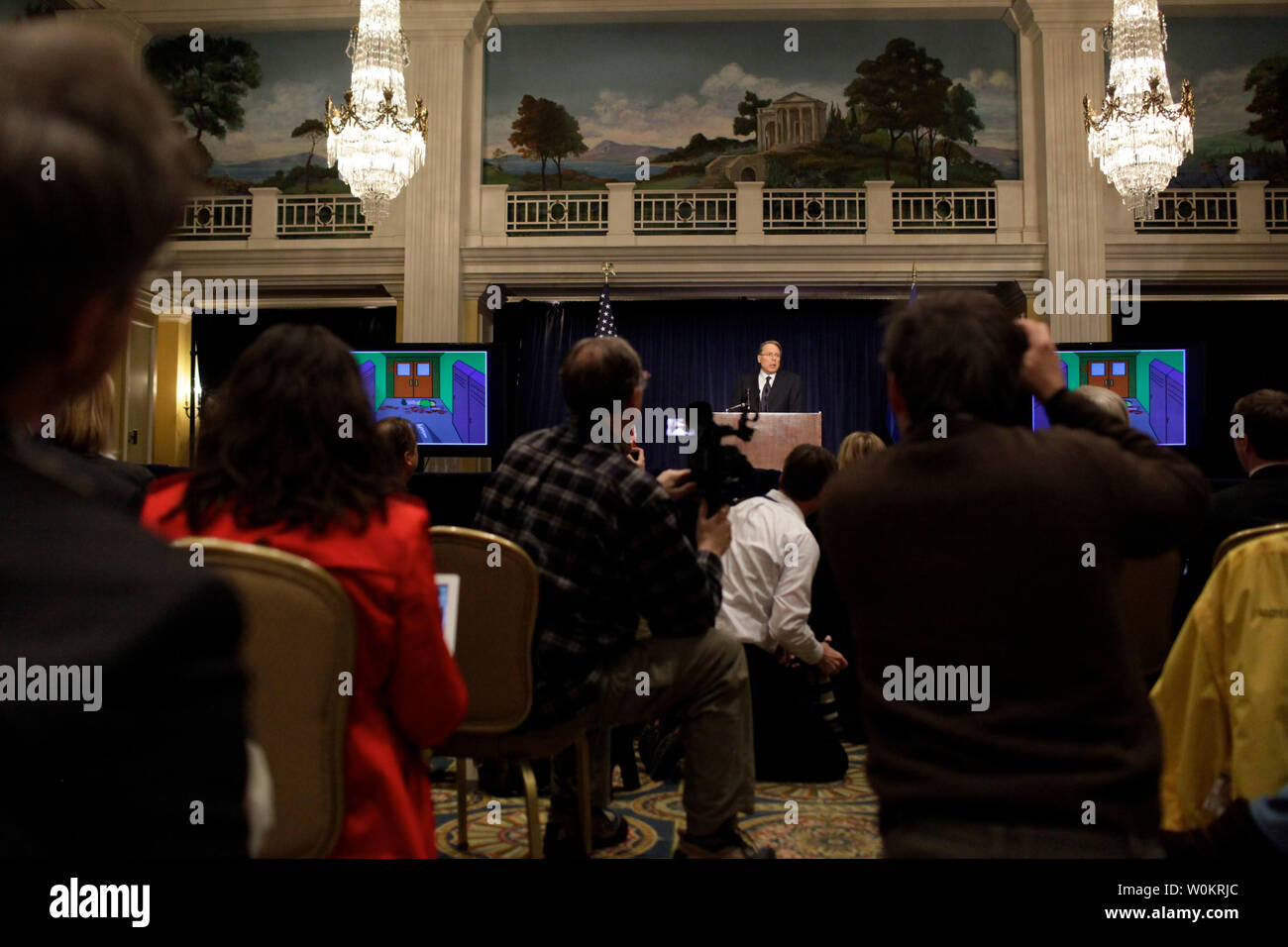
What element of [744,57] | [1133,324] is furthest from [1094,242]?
[744,57]

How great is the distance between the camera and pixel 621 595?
79.8 inches

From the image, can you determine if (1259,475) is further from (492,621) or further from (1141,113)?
(1141,113)

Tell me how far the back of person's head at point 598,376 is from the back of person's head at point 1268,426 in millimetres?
1600

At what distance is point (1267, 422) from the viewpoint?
7.43 feet

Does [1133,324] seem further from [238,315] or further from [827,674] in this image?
[238,315]

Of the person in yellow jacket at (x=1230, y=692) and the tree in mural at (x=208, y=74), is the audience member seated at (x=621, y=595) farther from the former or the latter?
the tree in mural at (x=208, y=74)

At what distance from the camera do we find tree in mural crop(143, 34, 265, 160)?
28.0 feet

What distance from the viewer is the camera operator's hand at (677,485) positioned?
6.82 feet

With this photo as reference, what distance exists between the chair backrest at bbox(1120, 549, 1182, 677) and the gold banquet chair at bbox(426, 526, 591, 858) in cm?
143

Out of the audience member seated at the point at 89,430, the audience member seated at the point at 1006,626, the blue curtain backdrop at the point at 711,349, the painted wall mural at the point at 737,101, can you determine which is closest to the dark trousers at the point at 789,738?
the audience member seated at the point at 1006,626

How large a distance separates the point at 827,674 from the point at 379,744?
7.35 feet

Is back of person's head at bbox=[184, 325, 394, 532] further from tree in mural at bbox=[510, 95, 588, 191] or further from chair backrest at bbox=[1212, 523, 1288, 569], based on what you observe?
tree in mural at bbox=[510, 95, 588, 191]

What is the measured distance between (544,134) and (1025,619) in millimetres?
8383

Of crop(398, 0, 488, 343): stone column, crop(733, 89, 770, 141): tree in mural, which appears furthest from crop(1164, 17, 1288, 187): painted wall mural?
crop(398, 0, 488, 343): stone column
